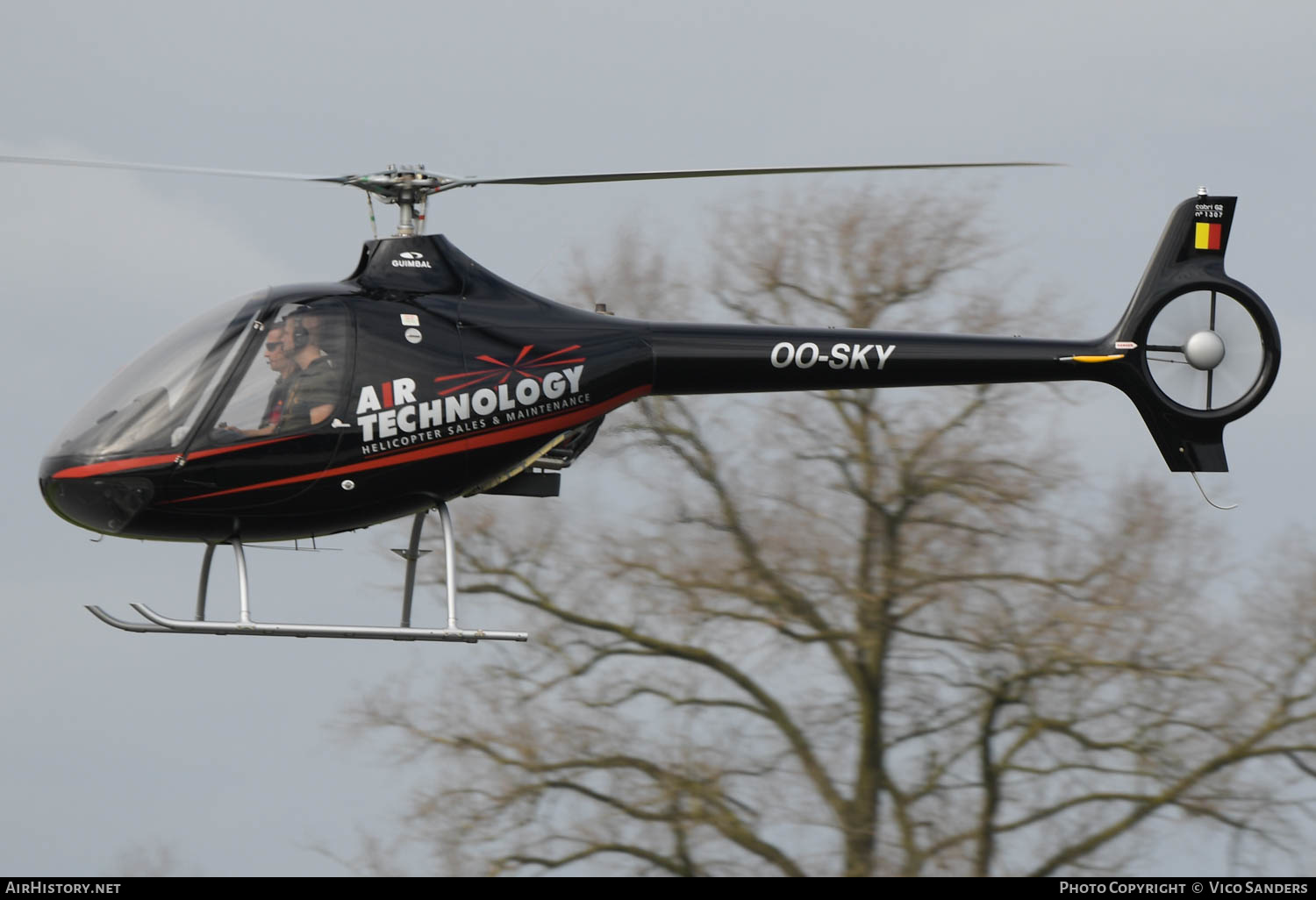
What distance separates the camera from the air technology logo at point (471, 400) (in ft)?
36.0

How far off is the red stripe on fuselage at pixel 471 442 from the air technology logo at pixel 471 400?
5cm

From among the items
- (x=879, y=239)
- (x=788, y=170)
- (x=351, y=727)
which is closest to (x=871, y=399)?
(x=879, y=239)

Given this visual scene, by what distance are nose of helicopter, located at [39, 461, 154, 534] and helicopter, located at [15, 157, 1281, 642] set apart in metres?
0.01

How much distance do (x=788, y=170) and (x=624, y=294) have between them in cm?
789

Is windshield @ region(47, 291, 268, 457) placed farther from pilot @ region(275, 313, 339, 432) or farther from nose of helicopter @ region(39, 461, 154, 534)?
pilot @ region(275, 313, 339, 432)

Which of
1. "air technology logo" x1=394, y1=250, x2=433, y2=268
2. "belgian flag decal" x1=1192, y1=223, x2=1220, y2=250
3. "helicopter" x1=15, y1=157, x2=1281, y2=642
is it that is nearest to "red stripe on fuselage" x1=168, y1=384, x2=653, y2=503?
"helicopter" x1=15, y1=157, x2=1281, y2=642

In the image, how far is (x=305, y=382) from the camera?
10.8 meters

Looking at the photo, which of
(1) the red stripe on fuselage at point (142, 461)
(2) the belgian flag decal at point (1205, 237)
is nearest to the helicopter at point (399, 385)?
(1) the red stripe on fuselage at point (142, 461)

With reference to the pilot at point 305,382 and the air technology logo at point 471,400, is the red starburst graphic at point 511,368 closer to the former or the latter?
the air technology logo at point 471,400

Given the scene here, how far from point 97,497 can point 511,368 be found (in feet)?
8.59

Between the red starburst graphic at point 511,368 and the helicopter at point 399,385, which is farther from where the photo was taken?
the red starburst graphic at point 511,368

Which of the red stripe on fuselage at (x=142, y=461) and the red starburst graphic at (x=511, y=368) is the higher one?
the red starburst graphic at (x=511, y=368)

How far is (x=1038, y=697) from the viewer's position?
59.2ft

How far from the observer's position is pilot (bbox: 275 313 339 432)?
35.4 feet
